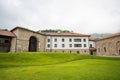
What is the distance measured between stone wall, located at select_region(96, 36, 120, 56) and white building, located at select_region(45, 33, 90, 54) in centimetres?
596

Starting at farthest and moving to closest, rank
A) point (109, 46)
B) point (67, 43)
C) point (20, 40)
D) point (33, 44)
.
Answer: point (67, 43), point (33, 44), point (109, 46), point (20, 40)

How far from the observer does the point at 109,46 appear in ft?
158

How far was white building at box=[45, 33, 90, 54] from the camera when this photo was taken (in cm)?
5588

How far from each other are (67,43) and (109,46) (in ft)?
60.1

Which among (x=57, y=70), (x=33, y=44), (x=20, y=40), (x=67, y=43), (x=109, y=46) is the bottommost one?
(x=57, y=70)

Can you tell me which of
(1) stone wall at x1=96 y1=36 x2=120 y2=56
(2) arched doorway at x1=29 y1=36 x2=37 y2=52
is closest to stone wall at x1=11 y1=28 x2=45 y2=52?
(2) arched doorway at x1=29 y1=36 x2=37 y2=52

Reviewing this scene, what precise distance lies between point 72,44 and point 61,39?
5681mm

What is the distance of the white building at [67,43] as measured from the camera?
55.9m

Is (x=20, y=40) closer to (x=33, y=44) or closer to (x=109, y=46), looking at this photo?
(x=33, y=44)

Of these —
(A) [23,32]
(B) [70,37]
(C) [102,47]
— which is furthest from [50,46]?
(C) [102,47]

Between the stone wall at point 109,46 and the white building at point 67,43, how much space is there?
5956mm

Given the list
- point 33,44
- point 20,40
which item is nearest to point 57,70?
point 20,40

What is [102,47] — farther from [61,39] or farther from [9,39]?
[9,39]

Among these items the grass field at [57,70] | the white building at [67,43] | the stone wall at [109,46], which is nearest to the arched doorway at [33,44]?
the white building at [67,43]
